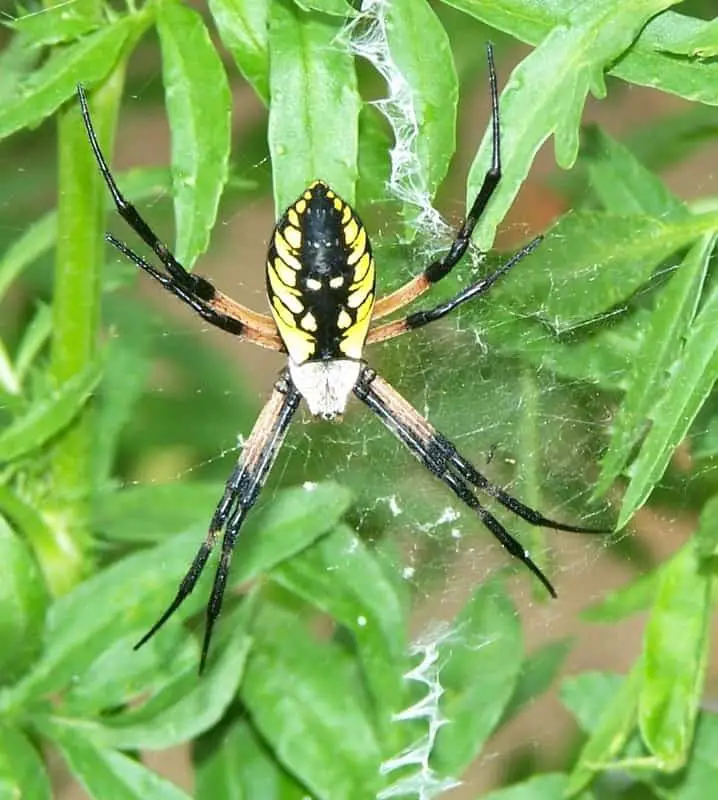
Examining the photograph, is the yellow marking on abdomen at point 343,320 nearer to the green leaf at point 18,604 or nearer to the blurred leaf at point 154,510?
the blurred leaf at point 154,510

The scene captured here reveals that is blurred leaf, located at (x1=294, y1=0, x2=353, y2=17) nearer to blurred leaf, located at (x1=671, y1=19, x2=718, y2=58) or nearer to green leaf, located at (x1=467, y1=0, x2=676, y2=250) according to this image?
green leaf, located at (x1=467, y1=0, x2=676, y2=250)

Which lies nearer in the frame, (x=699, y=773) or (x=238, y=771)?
(x=699, y=773)

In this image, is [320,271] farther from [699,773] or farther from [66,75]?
[699,773]

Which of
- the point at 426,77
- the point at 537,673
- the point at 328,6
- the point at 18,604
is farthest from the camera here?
the point at 537,673

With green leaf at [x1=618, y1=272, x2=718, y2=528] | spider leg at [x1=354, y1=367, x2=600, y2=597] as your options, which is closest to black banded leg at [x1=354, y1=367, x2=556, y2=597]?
spider leg at [x1=354, y1=367, x2=600, y2=597]

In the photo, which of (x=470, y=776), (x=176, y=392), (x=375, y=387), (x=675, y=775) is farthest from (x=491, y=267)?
(x=470, y=776)

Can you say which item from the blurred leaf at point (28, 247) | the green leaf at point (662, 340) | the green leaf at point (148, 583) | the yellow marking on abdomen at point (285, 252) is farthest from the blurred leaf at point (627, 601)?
the blurred leaf at point (28, 247)

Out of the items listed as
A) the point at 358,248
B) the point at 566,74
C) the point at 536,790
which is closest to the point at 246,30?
the point at 358,248
